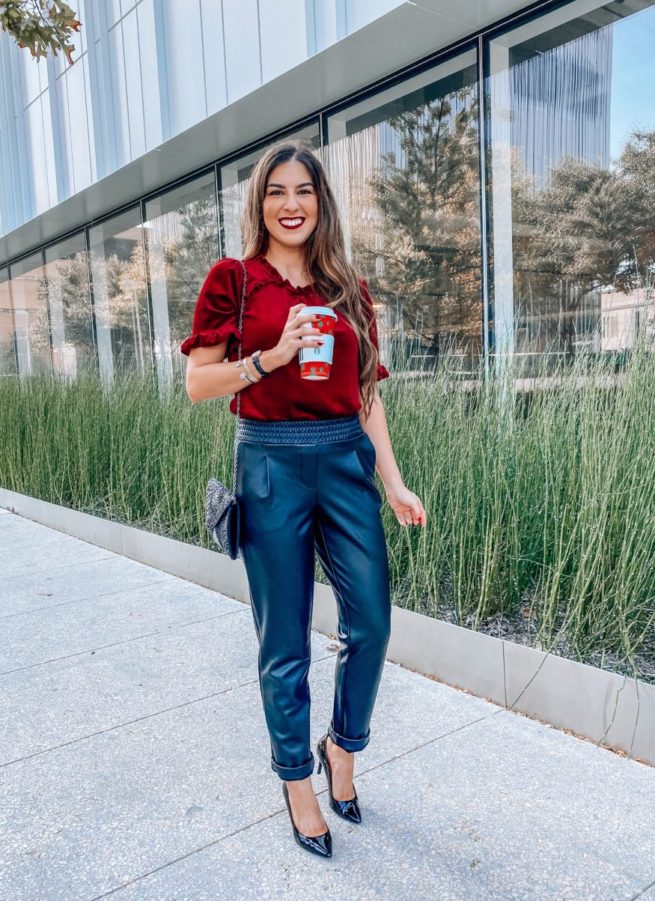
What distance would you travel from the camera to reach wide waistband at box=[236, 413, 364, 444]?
61.5 inches

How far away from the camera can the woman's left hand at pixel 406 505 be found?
1767 mm

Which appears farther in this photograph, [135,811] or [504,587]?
[504,587]

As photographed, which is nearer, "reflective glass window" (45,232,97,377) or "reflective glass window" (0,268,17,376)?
"reflective glass window" (45,232,97,377)

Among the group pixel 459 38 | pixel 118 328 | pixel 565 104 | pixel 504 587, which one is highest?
pixel 459 38

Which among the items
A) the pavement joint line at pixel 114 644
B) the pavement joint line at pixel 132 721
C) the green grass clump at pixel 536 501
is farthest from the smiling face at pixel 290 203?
the pavement joint line at pixel 114 644

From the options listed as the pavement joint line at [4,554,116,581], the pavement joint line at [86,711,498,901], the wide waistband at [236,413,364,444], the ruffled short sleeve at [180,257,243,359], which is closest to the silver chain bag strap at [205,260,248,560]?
the ruffled short sleeve at [180,257,243,359]

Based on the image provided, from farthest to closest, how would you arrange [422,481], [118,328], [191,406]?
[118,328]
[191,406]
[422,481]

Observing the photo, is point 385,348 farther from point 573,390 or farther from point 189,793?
point 189,793

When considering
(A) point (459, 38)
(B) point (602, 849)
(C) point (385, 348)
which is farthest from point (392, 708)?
(A) point (459, 38)

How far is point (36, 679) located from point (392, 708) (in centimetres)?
133

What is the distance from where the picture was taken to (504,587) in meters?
2.69

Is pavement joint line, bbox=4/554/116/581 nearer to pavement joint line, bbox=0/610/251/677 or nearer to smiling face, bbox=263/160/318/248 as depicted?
pavement joint line, bbox=0/610/251/677

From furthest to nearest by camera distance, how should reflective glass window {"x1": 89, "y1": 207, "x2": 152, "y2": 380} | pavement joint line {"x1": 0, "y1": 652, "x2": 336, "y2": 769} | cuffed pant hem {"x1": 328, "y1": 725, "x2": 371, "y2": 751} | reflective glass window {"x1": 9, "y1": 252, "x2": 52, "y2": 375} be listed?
reflective glass window {"x1": 9, "y1": 252, "x2": 52, "y2": 375} < reflective glass window {"x1": 89, "y1": 207, "x2": 152, "y2": 380} < pavement joint line {"x1": 0, "y1": 652, "x2": 336, "y2": 769} < cuffed pant hem {"x1": 328, "y1": 725, "x2": 371, "y2": 751}

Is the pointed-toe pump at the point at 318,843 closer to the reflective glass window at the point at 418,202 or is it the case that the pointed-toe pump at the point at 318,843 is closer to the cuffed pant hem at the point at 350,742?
the cuffed pant hem at the point at 350,742
